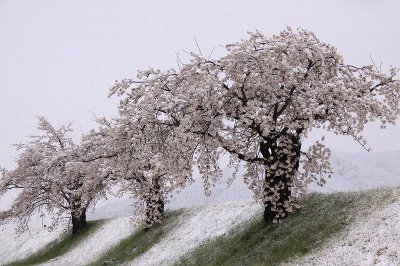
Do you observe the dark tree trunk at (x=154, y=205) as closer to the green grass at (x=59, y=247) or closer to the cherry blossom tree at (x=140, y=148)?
the cherry blossom tree at (x=140, y=148)

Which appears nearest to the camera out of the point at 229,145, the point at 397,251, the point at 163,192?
the point at 397,251

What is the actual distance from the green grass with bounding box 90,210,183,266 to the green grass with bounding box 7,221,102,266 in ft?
31.5

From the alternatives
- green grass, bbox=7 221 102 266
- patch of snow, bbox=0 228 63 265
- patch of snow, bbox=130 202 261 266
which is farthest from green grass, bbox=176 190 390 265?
patch of snow, bbox=0 228 63 265

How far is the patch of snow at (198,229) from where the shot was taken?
29.6 metres

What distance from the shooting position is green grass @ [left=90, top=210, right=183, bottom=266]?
Result: 34.6 meters

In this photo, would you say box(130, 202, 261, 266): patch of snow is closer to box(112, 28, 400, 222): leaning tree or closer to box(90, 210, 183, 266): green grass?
box(90, 210, 183, 266): green grass

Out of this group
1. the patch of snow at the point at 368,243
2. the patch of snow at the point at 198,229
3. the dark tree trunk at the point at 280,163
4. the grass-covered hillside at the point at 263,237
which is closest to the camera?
the patch of snow at the point at 368,243

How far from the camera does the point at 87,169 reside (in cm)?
2419

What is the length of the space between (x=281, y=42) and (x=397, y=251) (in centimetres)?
1039

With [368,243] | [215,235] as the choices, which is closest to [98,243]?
[215,235]

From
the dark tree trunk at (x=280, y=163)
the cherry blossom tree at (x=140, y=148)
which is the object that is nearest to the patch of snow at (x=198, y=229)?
the dark tree trunk at (x=280, y=163)

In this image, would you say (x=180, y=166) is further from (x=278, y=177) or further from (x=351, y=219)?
(x=351, y=219)

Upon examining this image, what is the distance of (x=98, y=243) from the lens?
42.2 meters

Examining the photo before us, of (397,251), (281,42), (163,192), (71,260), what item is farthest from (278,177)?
(71,260)
